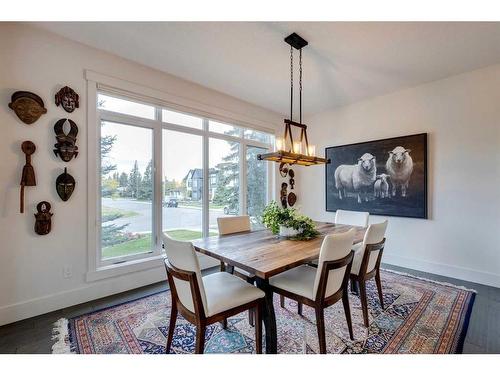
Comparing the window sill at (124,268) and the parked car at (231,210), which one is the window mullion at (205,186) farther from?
the window sill at (124,268)

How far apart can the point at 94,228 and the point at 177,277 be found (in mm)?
1612

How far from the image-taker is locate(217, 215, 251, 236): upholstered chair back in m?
2.56

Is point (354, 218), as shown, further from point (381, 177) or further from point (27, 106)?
point (27, 106)

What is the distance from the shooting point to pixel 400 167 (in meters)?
3.51

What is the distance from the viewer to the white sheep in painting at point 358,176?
3.81 m

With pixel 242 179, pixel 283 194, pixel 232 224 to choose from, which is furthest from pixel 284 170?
pixel 232 224

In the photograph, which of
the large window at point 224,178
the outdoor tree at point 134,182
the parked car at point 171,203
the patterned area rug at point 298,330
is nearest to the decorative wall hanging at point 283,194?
the large window at point 224,178

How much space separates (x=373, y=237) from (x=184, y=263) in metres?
1.57

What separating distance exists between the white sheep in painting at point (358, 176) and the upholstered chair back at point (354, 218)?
857 millimetres

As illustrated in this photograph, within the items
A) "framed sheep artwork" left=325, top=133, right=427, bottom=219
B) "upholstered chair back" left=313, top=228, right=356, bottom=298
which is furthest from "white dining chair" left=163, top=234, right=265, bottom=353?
"framed sheep artwork" left=325, top=133, right=427, bottom=219

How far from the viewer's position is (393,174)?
11.7ft
